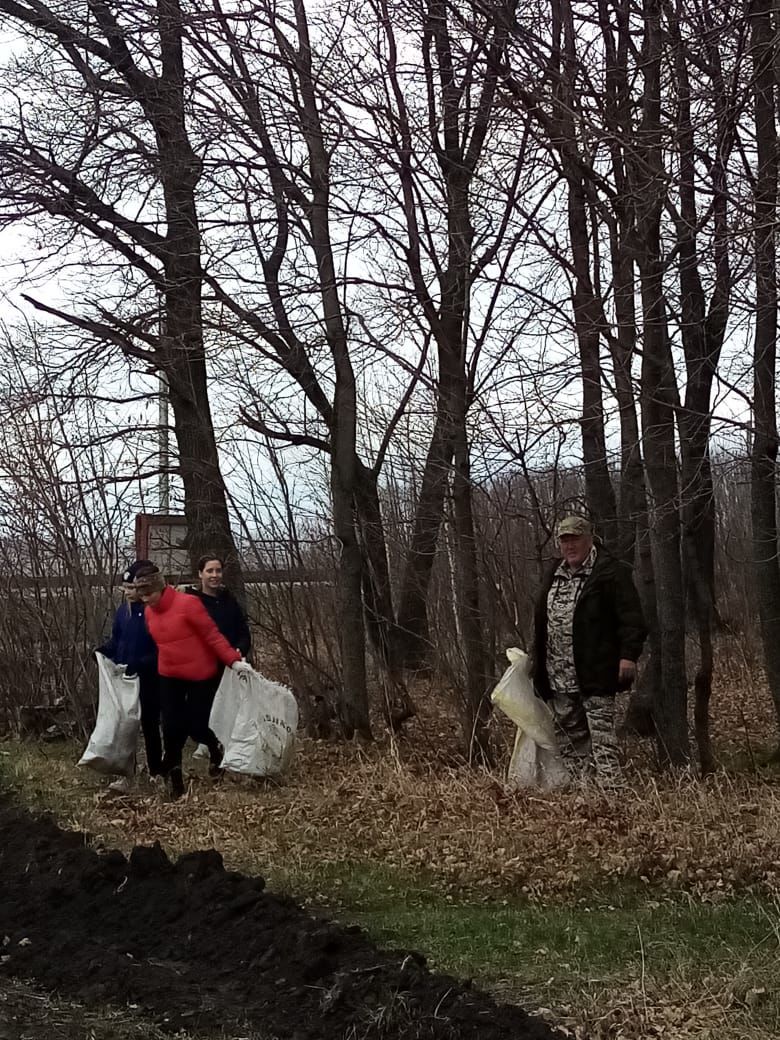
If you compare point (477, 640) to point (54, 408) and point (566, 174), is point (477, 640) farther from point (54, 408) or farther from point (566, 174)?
point (54, 408)

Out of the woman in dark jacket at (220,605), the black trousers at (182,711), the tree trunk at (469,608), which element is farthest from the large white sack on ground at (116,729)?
the tree trunk at (469,608)

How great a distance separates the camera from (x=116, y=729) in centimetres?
841

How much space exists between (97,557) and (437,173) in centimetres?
455

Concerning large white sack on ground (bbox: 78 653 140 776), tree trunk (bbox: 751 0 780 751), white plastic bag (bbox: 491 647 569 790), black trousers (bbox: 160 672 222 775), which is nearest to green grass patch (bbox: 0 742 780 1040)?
white plastic bag (bbox: 491 647 569 790)

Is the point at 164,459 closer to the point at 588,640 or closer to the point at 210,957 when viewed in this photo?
the point at 588,640

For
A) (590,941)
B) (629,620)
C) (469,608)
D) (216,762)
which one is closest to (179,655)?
(216,762)

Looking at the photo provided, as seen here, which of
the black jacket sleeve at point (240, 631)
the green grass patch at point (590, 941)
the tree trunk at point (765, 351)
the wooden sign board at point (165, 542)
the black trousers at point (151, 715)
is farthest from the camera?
the wooden sign board at point (165, 542)

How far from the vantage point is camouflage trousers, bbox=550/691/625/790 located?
6.86 meters

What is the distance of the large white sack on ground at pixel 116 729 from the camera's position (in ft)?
27.5

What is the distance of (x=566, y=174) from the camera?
25.7 ft

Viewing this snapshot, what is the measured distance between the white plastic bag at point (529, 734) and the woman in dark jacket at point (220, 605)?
86.1 inches

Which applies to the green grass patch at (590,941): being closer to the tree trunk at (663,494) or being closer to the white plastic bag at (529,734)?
the white plastic bag at (529,734)

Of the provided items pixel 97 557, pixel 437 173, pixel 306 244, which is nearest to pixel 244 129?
pixel 306 244

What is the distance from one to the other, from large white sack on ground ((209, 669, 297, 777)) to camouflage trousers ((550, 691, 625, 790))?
1813mm
